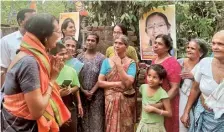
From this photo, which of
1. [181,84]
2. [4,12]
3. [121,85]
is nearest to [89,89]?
[121,85]

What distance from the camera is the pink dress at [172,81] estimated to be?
164 inches

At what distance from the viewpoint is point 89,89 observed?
15.2 feet

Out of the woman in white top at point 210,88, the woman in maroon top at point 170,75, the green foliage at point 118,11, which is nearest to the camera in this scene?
the woman in white top at point 210,88

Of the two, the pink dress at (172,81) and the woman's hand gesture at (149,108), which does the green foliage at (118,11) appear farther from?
the woman's hand gesture at (149,108)

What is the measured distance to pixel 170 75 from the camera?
4.16 metres

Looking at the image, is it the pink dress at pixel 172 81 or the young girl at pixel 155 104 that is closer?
the young girl at pixel 155 104

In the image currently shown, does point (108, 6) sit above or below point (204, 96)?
above

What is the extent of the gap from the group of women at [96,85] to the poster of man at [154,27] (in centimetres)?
43

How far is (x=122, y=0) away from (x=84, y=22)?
3.38 feet

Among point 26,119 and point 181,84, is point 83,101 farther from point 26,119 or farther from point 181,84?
point 26,119

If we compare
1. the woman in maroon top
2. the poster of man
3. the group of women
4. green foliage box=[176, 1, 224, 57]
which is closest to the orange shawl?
the group of women

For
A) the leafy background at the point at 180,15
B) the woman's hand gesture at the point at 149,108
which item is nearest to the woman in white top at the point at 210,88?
the woman's hand gesture at the point at 149,108

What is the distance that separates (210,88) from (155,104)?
0.78 m

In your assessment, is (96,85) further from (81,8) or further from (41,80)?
(81,8)
